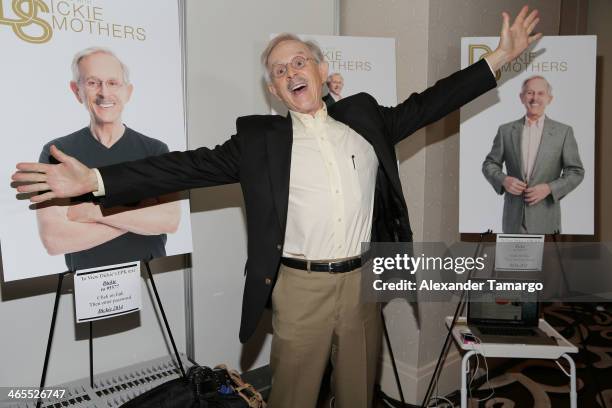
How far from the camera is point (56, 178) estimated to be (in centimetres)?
160

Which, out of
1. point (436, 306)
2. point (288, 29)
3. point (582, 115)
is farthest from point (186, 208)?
Result: point (582, 115)

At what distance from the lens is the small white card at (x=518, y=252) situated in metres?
2.27

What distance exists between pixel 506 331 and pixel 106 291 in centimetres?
173

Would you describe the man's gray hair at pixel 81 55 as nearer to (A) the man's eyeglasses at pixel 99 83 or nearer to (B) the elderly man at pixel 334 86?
(A) the man's eyeglasses at pixel 99 83

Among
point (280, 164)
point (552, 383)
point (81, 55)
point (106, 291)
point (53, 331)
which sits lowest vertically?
point (552, 383)

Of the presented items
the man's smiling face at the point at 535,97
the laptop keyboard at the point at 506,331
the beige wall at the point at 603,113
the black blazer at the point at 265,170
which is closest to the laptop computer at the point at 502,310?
the laptop keyboard at the point at 506,331

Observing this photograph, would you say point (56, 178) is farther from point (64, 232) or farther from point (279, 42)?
point (279, 42)

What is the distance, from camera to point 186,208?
199 centimetres

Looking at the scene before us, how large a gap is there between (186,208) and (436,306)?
1536 mm

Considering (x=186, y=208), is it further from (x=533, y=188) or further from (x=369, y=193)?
(x=533, y=188)

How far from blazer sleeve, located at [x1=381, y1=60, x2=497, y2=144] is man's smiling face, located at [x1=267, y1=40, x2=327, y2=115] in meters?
0.33

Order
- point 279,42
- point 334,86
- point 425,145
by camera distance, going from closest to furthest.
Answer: point 279,42, point 334,86, point 425,145

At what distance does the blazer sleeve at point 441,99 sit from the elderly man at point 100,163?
0.93 meters

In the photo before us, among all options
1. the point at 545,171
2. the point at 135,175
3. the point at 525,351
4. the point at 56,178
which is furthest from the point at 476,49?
the point at 56,178
